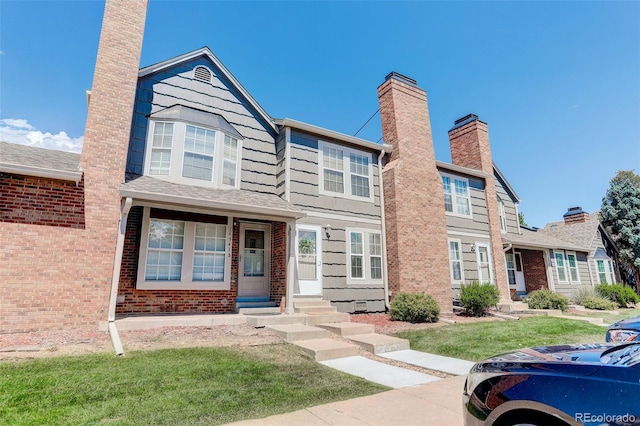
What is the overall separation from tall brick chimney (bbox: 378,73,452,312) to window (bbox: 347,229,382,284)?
44 cm

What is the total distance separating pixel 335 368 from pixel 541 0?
39.2 ft

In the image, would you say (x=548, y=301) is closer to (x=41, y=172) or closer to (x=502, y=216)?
(x=502, y=216)

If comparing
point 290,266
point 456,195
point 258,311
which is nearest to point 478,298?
point 456,195

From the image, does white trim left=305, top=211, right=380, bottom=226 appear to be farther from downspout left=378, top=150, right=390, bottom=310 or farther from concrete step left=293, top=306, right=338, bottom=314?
concrete step left=293, top=306, right=338, bottom=314

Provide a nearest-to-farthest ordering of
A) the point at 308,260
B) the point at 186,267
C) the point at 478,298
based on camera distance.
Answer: the point at 186,267, the point at 308,260, the point at 478,298

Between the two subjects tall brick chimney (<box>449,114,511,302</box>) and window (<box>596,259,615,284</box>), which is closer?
tall brick chimney (<box>449,114,511,302</box>)

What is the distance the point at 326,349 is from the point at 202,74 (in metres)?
9.38

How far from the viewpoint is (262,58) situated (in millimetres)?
12328

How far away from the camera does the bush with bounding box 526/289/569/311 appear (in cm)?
1390

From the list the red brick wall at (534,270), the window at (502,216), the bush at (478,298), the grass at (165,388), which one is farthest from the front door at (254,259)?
the red brick wall at (534,270)

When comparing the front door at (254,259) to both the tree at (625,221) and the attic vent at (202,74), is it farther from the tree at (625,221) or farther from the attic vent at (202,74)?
the tree at (625,221)

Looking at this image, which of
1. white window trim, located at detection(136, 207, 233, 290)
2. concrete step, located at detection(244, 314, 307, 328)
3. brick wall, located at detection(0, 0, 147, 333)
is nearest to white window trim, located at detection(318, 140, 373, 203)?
white window trim, located at detection(136, 207, 233, 290)

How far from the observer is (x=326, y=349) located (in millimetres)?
6379

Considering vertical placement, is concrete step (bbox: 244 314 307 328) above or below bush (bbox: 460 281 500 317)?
below
